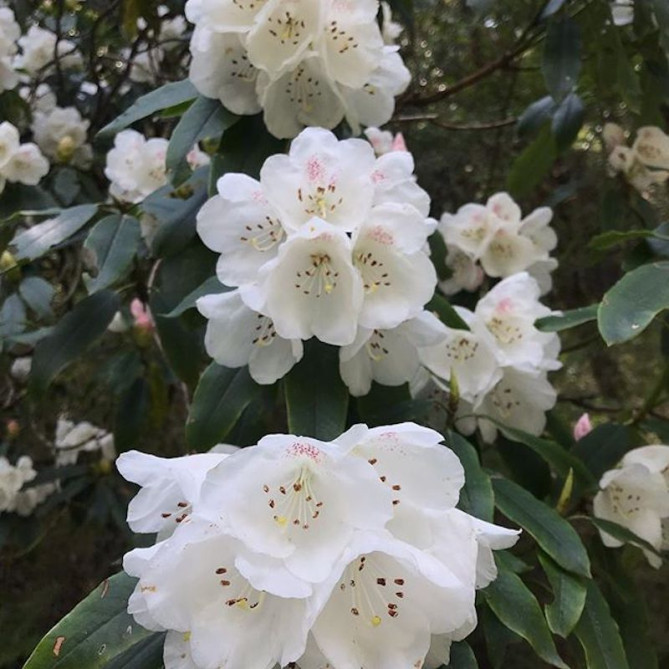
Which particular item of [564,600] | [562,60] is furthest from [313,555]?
[562,60]

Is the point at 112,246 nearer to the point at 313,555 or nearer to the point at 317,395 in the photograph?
the point at 317,395

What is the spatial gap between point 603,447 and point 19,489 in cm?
→ 126

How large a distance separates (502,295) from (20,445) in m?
1.56

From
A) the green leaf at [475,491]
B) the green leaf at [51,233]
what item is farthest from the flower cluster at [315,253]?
the green leaf at [51,233]

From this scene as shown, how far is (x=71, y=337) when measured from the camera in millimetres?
1193

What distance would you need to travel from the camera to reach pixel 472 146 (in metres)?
2.14

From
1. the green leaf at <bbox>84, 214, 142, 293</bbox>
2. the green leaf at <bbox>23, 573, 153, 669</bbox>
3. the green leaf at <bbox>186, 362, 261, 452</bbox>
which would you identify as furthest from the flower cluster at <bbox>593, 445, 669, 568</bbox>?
the green leaf at <bbox>84, 214, 142, 293</bbox>

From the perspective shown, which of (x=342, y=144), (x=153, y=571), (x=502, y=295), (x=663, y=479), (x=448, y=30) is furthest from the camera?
(x=448, y=30)

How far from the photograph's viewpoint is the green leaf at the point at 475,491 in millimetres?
750

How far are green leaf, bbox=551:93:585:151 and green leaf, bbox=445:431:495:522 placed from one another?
0.93 m

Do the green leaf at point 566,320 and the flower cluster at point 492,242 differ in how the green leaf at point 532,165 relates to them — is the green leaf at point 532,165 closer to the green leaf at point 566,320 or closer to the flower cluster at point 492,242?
the flower cluster at point 492,242

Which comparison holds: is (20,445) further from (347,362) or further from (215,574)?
(215,574)

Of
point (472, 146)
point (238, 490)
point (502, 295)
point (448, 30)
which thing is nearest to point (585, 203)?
point (472, 146)

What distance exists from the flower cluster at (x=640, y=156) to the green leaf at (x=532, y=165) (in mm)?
160
